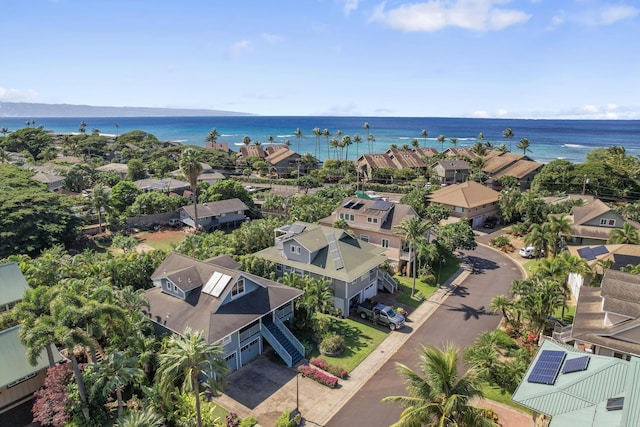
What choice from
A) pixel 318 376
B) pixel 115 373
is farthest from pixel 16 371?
pixel 318 376

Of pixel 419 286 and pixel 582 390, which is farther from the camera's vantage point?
pixel 419 286

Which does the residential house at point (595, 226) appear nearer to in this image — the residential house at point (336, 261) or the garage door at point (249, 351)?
the residential house at point (336, 261)

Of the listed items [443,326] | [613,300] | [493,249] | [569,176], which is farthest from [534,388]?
[569,176]

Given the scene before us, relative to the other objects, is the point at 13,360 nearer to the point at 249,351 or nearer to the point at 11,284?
the point at 11,284

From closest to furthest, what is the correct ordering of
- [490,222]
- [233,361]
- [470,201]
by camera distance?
1. [233,361]
2. [470,201]
3. [490,222]

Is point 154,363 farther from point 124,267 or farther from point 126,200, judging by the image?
point 126,200

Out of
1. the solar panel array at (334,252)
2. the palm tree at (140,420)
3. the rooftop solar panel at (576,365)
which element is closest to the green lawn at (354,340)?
the solar panel array at (334,252)

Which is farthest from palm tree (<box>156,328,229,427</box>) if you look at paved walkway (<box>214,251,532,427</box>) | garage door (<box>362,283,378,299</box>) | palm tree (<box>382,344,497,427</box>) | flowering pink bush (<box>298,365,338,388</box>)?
garage door (<box>362,283,378,299</box>)
